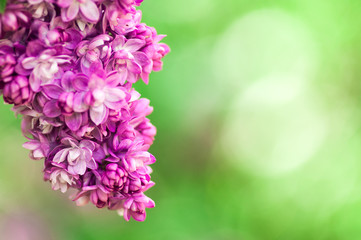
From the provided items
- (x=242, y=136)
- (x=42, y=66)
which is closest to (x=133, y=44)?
(x=42, y=66)

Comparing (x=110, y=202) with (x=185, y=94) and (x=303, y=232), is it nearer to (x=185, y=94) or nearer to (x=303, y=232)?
(x=185, y=94)

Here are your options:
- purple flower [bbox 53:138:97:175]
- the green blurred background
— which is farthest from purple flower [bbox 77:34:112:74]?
the green blurred background

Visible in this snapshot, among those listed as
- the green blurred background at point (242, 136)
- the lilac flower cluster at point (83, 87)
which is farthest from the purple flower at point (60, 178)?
the green blurred background at point (242, 136)

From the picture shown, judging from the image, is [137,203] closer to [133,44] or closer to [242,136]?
[133,44]

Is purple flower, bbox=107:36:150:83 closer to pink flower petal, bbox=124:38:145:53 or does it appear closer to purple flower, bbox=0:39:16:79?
pink flower petal, bbox=124:38:145:53

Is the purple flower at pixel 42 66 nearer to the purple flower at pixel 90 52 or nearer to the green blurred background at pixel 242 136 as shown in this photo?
the purple flower at pixel 90 52
